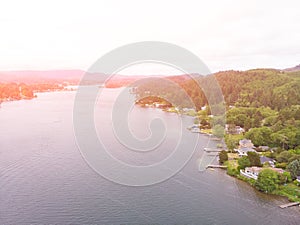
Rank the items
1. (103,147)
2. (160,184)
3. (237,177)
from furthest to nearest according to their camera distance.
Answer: (103,147)
(237,177)
(160,184)

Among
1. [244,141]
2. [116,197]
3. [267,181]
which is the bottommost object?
[116,197]

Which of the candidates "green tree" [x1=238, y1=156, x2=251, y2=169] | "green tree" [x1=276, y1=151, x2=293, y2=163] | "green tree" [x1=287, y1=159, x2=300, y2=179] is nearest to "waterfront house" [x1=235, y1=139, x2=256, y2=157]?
"green tree" [x1=276, y1=151, x2=293, y2=163]

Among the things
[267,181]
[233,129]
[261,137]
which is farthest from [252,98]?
[267,181]

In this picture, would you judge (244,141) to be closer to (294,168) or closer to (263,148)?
(263,148)

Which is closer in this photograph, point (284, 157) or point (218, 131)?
point (284, 157)

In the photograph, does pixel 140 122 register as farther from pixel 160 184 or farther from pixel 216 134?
pixel 160 184

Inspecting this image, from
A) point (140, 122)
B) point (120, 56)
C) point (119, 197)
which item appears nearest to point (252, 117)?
point (140, 122)
